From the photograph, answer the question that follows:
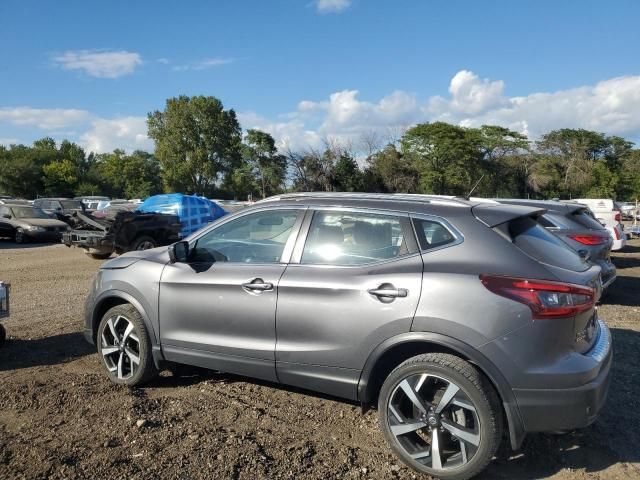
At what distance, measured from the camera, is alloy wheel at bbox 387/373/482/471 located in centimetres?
314

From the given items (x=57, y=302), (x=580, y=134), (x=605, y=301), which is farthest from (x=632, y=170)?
(x=57, y=302)

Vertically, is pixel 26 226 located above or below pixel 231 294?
below

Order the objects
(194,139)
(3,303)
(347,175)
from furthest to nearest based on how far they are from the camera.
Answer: (194,139), (347,175), (3,303)

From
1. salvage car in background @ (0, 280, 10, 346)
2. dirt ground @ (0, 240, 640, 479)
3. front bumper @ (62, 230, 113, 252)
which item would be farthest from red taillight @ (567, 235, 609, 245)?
front bumper @ (62, 230, 113, 252)

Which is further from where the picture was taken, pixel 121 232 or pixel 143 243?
pixel 143 243

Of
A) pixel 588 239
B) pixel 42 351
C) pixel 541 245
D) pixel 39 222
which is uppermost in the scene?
pixel 541 245

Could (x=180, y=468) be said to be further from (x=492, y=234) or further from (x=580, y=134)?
(x=580, y=134)

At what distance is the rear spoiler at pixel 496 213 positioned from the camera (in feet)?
11.1

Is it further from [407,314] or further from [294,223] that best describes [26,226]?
[407,314]

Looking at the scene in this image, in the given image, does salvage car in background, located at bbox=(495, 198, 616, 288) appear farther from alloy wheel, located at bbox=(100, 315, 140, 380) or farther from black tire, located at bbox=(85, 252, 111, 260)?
black tire, located at bbox=(85, 252, 111, 260)

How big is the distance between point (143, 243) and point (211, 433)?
10.5 meters

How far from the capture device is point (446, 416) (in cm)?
321

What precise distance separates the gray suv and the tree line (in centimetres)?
4458

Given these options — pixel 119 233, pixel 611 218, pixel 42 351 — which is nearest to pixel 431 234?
pixel 42 351
